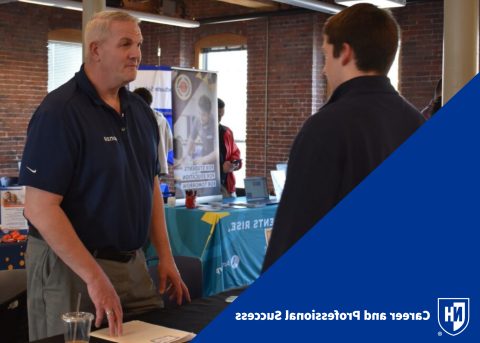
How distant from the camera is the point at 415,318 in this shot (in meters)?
1.22

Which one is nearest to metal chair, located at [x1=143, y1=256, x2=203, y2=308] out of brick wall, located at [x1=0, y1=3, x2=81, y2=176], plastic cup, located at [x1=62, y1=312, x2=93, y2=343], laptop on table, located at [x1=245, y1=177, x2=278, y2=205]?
plastic cup, located at [x1=62, y1=312, x2=93, y2=343]

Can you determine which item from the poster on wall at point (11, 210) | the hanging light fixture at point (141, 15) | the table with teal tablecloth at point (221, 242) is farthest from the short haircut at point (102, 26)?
the hanging light fixture at point (141, 15)

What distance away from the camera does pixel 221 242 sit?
5445 millimetres

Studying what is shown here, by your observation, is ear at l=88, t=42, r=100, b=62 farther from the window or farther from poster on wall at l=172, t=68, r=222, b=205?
the window

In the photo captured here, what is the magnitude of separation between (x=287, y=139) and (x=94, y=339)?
8.09m

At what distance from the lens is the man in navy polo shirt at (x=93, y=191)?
6.79ft

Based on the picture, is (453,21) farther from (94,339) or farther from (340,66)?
(94,339)

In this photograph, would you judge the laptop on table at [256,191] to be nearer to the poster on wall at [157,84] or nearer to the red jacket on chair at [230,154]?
the red jacket on chair at [230,154]

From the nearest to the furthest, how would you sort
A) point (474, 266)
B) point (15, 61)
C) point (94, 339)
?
point (474, 266)
point (94, 339)
point (15, 61)

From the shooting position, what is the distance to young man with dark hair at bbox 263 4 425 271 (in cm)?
149

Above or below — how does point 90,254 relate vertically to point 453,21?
below

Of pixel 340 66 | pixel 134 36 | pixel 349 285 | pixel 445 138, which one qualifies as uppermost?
pixel 134 36

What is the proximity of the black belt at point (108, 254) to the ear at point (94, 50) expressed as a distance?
1.96 ft

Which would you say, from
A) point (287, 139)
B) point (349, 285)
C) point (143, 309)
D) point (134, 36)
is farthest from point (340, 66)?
point (287, 139)
